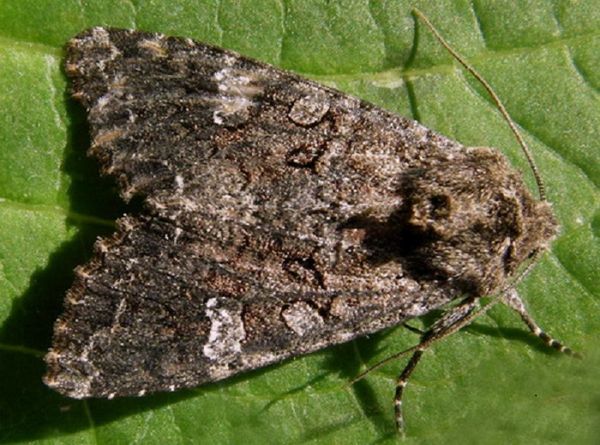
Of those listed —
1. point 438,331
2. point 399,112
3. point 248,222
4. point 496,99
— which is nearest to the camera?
point 248,222

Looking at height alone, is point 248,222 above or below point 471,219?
below

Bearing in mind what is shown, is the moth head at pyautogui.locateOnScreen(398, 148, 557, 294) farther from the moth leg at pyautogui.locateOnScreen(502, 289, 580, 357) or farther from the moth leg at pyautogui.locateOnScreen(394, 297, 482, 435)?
the moth leg at pyautogui.locateOnScreen(502, 289, 580, 357)

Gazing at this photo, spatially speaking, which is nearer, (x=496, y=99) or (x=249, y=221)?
(x=249, y=221)

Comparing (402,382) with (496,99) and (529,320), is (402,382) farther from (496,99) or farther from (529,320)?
(496,99)

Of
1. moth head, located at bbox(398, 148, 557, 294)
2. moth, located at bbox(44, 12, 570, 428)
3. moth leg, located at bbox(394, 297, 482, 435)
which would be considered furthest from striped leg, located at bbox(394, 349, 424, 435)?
moth head, located at bbox(398, 148, 557, 294)

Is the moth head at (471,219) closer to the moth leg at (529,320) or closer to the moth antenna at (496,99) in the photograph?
the moth antenna at (496,99)

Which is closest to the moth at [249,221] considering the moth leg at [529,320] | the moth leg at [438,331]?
the moth leg at [438,331]

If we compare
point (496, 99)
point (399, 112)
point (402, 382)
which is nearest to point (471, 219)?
point (496, 99)
